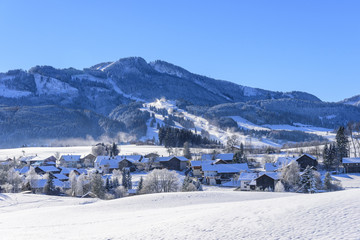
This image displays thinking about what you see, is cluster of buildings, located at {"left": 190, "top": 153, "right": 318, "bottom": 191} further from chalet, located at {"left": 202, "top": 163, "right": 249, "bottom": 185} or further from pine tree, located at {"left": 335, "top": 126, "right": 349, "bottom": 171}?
pine tree, located at {"left": 335, "top": 126, "right": 349, "bottom": 171}

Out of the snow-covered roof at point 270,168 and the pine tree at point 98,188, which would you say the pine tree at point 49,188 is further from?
the snow-covered roof at point 270,168

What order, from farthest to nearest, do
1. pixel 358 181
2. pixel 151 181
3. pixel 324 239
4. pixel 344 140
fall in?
pixel 344 140 → pixel 358 181 → pixel 151 181 → pixel 324 239

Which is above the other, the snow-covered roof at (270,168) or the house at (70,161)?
the house at (70,161)

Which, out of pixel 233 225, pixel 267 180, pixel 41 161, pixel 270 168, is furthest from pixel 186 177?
pixel 41 161

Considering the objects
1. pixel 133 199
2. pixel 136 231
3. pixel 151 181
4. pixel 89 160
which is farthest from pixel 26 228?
pixel 89 160

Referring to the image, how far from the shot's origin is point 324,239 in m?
14.3

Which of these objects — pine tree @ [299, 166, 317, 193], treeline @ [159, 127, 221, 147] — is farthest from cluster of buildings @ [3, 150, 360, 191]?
treeline @ [159, 127, 221, 147]

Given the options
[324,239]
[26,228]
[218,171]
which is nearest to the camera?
[324,239]

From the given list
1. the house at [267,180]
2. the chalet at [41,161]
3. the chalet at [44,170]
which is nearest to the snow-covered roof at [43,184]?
the chalet at [44,170]

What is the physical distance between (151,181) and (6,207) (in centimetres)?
2155

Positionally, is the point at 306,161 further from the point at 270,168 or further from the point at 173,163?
A: the point at 173,163

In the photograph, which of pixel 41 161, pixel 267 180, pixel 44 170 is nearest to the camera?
pixel 267 180

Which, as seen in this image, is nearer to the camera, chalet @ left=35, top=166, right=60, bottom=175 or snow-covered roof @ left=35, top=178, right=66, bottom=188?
snow-covered roof @ left=35, top=178, right=66, bottom=188

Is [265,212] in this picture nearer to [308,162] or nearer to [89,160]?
[308,162]
